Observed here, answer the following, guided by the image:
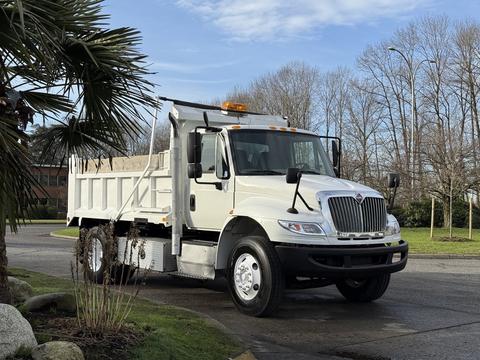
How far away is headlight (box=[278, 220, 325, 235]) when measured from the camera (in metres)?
7.66

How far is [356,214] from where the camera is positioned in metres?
8.10

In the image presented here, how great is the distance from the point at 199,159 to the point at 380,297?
3938 mm

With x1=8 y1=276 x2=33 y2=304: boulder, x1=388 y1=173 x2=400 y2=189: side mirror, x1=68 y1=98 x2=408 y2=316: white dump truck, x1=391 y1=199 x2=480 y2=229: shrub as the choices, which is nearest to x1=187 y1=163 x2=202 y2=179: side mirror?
x1=68 y1=98 x2=408 y2=316: white dump truck

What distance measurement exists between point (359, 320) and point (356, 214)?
4.93ft

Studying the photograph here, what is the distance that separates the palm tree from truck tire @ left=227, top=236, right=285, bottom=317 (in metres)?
2.40

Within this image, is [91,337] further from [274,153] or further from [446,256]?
[446,256]

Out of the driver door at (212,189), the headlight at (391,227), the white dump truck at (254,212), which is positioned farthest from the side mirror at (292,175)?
the headlight at (391,227)

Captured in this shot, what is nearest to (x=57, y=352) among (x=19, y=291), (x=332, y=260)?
(x=19, y=291)

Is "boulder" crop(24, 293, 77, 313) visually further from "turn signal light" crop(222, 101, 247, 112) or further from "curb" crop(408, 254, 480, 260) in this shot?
"curb" crop(408, 254, 480, 260)

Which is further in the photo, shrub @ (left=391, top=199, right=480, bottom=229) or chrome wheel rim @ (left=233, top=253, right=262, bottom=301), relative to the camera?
shrub @ (left=391, top=199, right=480, bottom=229)

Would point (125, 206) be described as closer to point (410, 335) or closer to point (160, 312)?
point (160, 312)

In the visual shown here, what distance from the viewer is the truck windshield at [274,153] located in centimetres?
895

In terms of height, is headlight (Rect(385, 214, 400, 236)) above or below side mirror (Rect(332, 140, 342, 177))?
below

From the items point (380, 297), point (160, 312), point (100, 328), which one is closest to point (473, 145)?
point (380, 297)
